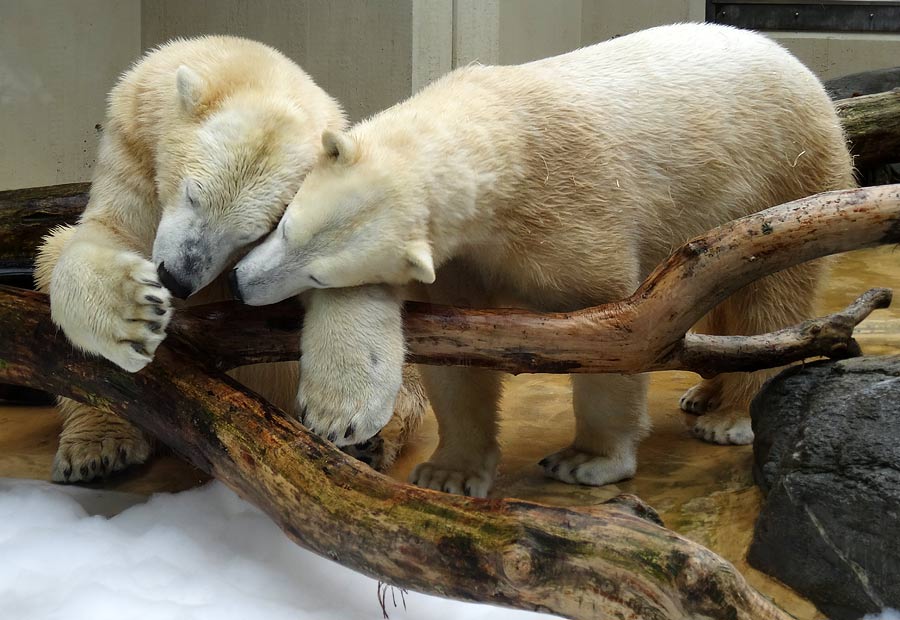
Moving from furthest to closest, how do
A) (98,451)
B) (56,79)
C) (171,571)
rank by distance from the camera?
(56,79), (98,451), (171,571)

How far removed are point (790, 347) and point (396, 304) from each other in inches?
46.8

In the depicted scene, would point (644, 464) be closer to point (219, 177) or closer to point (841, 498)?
point (841, 498)

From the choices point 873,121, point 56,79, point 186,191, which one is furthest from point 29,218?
point 873,121

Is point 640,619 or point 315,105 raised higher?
point 315,105

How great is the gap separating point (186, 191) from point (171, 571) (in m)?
0.94

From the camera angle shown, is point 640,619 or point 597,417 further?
point 597,417

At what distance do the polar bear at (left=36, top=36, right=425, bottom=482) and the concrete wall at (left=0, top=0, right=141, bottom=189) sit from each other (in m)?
3.07

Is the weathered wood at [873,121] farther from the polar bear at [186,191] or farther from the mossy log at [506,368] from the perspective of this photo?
the polar bear at [186,191]

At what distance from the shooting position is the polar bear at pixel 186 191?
7.68ft

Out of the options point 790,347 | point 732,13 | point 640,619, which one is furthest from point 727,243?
point 732,13

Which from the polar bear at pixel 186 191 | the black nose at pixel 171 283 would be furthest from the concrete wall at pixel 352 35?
the black nose at pixel 171 283

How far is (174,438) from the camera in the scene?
98.7 inches

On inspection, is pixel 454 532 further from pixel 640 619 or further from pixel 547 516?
pixel 640 619

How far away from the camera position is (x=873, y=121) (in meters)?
5.21
